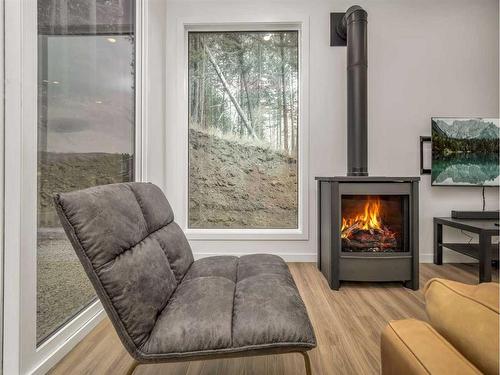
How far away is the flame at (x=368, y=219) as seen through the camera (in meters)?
2.69

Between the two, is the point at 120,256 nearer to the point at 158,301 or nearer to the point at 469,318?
the point at 158,301

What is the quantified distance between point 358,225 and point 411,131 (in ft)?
4.36

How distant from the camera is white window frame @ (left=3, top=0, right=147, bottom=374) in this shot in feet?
4.35

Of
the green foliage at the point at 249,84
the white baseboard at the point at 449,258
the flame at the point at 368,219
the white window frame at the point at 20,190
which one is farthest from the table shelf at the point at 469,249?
the white window frame at the point at 20,190

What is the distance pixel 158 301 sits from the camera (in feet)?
4.03

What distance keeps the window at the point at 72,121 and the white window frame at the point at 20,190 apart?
0.31 ft

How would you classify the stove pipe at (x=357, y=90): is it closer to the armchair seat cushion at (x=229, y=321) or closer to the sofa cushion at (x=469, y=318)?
the armchair seat cushion at (x=229, y=321)

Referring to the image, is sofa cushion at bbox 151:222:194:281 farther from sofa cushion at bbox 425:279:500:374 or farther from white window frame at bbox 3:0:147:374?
sofa cushion at bbox 425:279:500:374

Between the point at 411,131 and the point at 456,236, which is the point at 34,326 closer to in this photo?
the point at 411,131

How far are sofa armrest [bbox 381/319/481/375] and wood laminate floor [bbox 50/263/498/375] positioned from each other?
94 centimetres

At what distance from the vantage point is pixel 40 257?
5.01ft

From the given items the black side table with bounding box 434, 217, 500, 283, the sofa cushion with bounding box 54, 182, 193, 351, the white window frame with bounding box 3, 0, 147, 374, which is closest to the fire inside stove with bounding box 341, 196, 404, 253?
the black side table with bounding box 434, 217, 500, 283

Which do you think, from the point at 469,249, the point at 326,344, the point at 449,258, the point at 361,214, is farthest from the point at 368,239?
the point at 449,258

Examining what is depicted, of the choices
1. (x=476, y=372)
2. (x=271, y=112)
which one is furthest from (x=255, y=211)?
(x=476, y=372)
